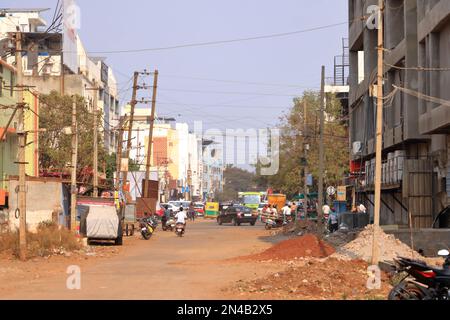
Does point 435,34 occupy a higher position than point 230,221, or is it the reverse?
point 435,34

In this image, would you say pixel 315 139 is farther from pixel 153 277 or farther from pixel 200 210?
pixel 153 277

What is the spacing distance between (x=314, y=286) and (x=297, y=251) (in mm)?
11268

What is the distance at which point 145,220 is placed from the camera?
43312mm

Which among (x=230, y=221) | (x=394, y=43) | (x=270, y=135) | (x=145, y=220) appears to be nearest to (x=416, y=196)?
(x=394, y=43)

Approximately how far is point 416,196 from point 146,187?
28.4 m

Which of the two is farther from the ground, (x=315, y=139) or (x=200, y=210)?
(x=315, y=139)

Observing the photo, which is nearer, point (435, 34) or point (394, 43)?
point (435, 34)

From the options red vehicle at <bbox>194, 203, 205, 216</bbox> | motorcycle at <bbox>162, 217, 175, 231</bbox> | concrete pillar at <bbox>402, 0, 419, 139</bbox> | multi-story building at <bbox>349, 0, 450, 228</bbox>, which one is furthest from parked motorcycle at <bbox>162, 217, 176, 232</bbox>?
red vehicle at <bbox>194, 203, 205, 216</bbox>

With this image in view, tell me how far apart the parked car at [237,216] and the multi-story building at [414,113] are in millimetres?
18647

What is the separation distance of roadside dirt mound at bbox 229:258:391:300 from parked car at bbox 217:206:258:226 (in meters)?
46.9

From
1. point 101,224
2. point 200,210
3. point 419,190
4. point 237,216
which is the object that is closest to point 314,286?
point 101,224

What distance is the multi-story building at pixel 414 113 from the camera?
3138 cm

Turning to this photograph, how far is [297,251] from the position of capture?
1085 inches
